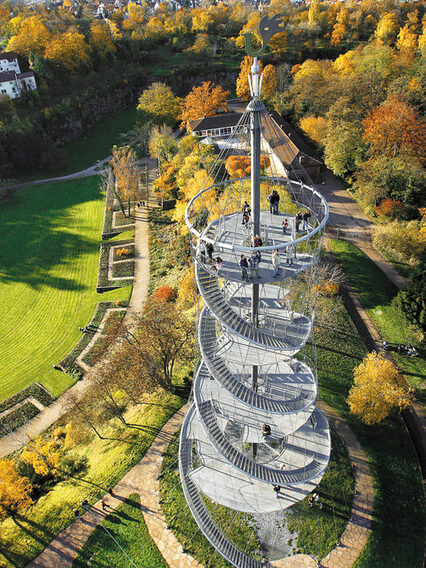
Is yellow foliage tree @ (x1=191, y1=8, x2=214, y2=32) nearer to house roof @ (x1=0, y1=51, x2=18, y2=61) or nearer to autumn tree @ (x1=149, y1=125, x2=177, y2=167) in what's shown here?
house roof @ (x1=0, y1=51, x2=18, y2=61)

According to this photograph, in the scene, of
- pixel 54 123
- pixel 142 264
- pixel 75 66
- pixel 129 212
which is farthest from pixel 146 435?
pixel 75 66

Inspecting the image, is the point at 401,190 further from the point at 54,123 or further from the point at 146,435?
the point at 54,123

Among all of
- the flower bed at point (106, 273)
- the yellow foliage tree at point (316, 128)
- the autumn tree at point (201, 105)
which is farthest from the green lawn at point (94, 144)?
the yellow foliage tree at point (316, 128)

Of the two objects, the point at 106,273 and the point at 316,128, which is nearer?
the point at 106,273

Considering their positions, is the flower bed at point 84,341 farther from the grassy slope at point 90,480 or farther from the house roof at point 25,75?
the house roof at point 25,75

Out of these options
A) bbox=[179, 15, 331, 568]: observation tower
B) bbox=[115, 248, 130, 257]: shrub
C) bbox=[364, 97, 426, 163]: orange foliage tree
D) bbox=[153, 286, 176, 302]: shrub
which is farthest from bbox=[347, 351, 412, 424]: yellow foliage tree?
bbox=[115, 248, 130, 257]: shrub

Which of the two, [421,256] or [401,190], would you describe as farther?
[401,190]

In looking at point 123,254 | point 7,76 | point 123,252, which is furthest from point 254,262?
point 7,76

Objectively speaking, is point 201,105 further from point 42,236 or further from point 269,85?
point 42,236
